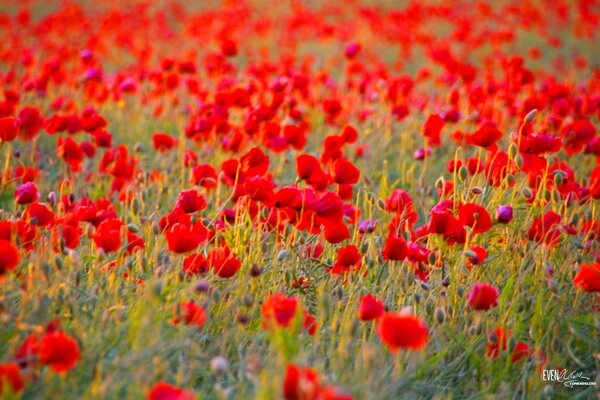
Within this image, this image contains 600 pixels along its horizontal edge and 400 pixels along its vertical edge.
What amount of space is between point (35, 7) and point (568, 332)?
11.9 m

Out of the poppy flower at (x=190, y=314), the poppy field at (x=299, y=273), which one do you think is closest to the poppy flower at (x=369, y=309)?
the poppy field at (x=299, y=273)

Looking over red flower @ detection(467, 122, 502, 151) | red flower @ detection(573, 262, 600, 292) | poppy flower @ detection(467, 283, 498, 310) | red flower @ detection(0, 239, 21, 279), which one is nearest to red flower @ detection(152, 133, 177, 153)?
red flower @ detection(467, 122, 502, 151)

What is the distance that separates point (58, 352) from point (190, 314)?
395 millimetres

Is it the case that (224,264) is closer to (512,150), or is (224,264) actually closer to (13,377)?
(13,377)

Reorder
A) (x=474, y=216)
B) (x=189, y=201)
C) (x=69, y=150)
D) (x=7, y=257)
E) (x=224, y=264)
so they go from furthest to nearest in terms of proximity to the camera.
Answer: (x=69, y=150), (x=189, y=201), (x=474, y=216), (x=224, y=264), (x=7, y=257)

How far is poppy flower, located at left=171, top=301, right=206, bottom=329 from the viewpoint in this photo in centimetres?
163

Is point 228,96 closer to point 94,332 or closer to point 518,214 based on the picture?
point 518,214

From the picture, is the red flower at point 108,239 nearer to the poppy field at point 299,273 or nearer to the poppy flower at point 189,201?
the poppy field at point 299,273

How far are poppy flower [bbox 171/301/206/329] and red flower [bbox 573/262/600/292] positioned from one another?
1.04m

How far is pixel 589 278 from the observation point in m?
1.77

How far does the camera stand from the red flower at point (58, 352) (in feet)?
4.33

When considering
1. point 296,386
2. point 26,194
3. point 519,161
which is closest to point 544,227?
point 519,161

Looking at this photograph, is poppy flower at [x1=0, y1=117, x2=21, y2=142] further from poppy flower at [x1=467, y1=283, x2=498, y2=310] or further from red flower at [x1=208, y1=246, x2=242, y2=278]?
poppy flower at [x1=467, y1=283, x2=498, y2=310]

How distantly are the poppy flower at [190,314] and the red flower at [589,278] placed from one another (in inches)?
40.9
